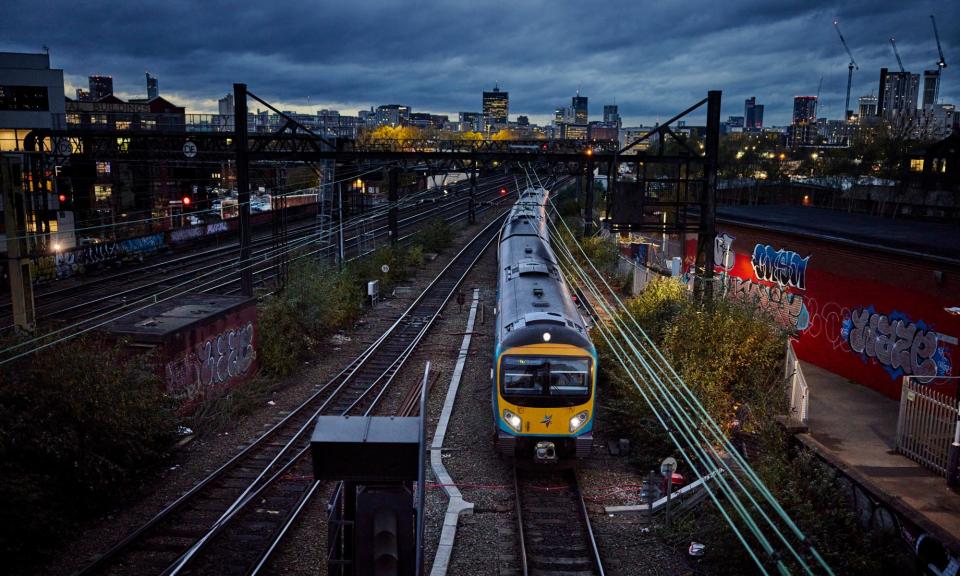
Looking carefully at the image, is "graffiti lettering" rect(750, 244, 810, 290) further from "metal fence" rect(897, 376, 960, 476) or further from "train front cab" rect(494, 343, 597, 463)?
"train front cab" rect(494, 343, 597, 463)

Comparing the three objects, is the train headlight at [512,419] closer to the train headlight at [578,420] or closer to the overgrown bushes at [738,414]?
the train headlight at [578,420]

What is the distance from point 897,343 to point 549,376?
8.96 m

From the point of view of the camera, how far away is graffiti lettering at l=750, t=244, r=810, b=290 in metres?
20.2

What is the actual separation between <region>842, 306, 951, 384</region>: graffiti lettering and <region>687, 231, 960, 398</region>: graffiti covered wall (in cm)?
2

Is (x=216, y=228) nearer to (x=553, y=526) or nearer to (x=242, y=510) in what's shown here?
(x=242, y=510)

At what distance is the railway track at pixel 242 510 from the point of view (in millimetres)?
9969

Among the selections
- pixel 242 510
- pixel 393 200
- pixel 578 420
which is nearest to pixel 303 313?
pixel 242 510

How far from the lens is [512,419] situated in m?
12.8

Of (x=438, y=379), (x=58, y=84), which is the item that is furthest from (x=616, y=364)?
(x=58, y=84)

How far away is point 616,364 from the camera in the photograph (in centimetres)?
1711

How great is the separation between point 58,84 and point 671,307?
49543 millimetres

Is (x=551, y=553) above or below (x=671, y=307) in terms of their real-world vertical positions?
below

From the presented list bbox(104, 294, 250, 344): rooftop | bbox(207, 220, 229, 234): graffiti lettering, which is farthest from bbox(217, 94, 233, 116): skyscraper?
bbox(104, 294, 250, 344): rooftop

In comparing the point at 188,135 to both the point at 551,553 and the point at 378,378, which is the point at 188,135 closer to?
the point at 378,378
